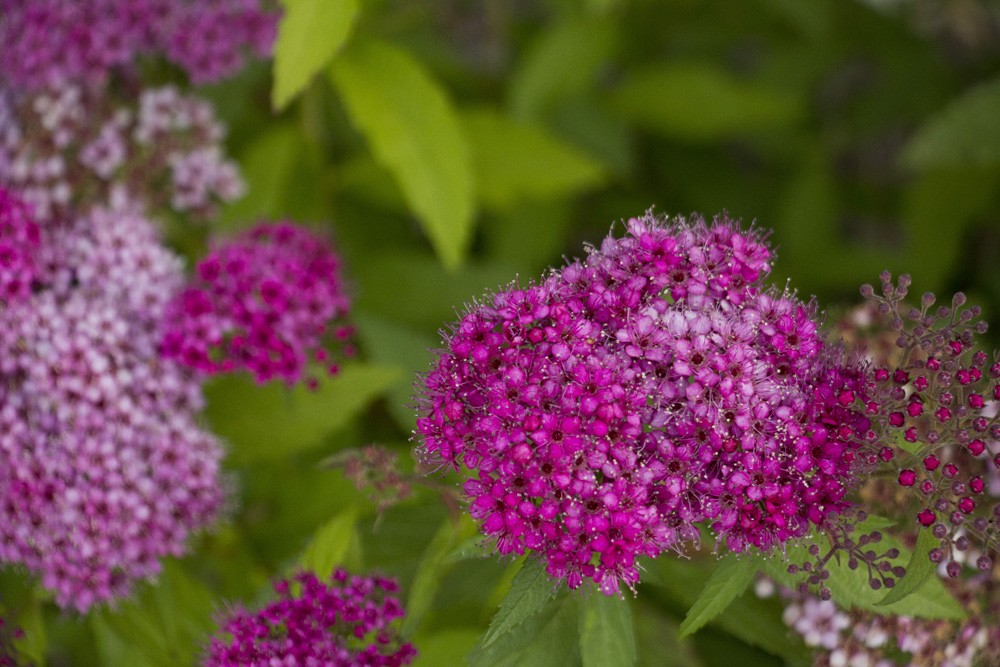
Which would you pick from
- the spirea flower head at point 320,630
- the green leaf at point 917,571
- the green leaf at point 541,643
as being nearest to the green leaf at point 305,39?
the spirea flower head at point 320,630

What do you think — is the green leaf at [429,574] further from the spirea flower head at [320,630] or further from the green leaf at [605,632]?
the green leaf at [605,632]

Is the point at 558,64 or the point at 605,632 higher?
the point at 558,64

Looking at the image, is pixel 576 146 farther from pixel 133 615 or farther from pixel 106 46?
pixel 133 615

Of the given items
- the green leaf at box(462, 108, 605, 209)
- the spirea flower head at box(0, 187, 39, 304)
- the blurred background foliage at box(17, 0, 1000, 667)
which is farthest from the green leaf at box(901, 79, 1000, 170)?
the spirea flower head at box(0, 187, 39, 304)

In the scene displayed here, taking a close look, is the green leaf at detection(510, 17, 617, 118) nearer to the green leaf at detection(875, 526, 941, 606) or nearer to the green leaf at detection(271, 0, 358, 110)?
the green leaf at detection(271, 0, 358, 110)

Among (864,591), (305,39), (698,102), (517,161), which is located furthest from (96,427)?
(698,102)

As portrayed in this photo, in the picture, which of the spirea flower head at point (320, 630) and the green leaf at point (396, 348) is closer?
the spirea flower head at point (320, 630)

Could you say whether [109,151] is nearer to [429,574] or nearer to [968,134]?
[429,574]
